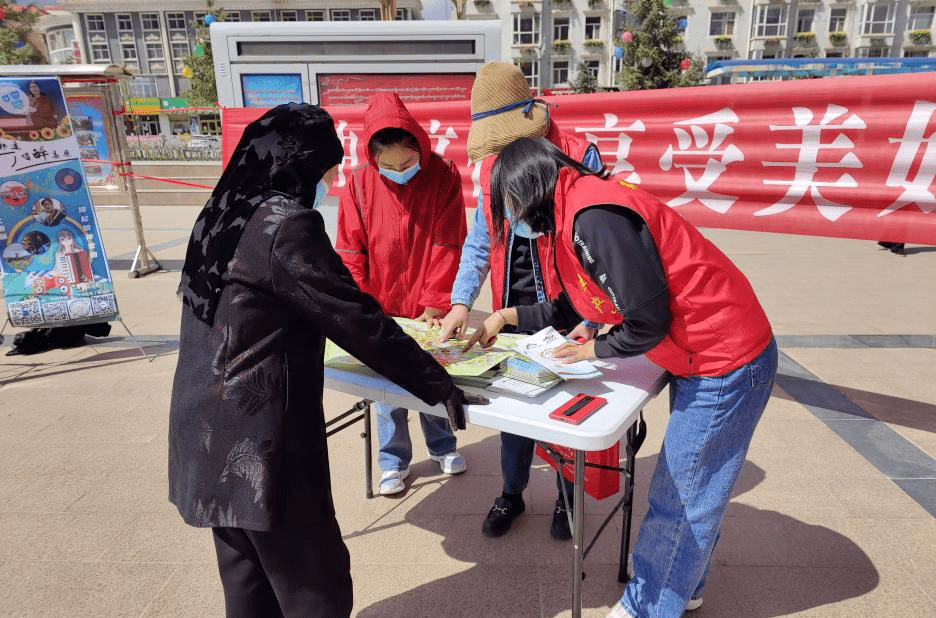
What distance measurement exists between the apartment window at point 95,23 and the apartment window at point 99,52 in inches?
38.0

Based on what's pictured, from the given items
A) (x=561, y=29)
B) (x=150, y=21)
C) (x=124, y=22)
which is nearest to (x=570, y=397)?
(x=561, y=29)

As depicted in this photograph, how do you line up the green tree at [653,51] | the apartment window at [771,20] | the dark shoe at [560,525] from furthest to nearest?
the apartment window at [771,20] → the green tree at [653,51] → the dark shoe at [560,525]

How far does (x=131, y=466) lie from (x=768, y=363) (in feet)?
9.88

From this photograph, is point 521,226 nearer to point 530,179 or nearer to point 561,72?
point 530,179

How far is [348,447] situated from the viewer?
126 inches

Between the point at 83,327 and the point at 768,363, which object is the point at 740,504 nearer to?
the point at 768,363

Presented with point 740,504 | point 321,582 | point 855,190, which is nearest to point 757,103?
point 855,190

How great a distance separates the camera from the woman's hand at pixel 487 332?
1.88m

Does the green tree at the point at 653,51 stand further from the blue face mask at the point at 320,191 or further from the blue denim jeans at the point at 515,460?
the blue face mask at the point at 320,191

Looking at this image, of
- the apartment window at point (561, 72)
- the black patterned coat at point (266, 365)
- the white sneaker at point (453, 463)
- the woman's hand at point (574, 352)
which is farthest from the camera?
the apartment window at point (561, 72)

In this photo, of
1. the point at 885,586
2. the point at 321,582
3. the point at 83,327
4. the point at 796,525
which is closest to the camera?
the point at 321,582

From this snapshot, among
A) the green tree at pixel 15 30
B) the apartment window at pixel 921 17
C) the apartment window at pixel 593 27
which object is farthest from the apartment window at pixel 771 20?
the green tree at pixel 15 30

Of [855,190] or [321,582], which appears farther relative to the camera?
[855,190]

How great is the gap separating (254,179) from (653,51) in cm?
2672
